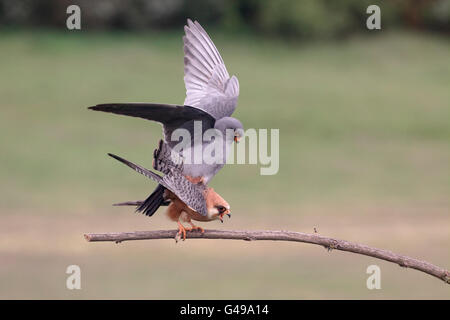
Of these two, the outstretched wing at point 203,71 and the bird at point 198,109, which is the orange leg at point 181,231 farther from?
the outstretched wing at point 203,71

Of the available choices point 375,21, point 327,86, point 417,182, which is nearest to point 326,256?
point 417,182

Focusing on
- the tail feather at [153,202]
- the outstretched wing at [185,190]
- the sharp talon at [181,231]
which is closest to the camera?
the outstretched wing at [185,190]

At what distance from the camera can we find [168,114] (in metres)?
4.43

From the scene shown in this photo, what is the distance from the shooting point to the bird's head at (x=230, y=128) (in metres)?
4.57

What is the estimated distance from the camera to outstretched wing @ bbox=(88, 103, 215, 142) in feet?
13.1

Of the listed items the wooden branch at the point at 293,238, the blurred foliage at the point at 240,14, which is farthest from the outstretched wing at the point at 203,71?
the blurred foliage at the point at 240,14

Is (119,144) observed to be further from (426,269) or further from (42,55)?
(426,269)

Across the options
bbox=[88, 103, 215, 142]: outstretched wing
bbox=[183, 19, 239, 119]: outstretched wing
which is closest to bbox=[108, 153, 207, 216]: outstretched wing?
bbox=[88, 103, 215, 142]: outstretched wing

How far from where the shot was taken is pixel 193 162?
15.3ft

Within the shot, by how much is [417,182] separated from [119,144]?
21.9 ft

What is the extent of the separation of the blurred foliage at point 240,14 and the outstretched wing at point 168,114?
59.0 feet

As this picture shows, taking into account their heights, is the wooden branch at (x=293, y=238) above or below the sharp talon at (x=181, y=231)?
below

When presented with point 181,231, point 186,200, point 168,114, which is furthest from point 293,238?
point 168,114

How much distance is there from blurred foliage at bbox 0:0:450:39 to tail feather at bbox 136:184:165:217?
18.2m
